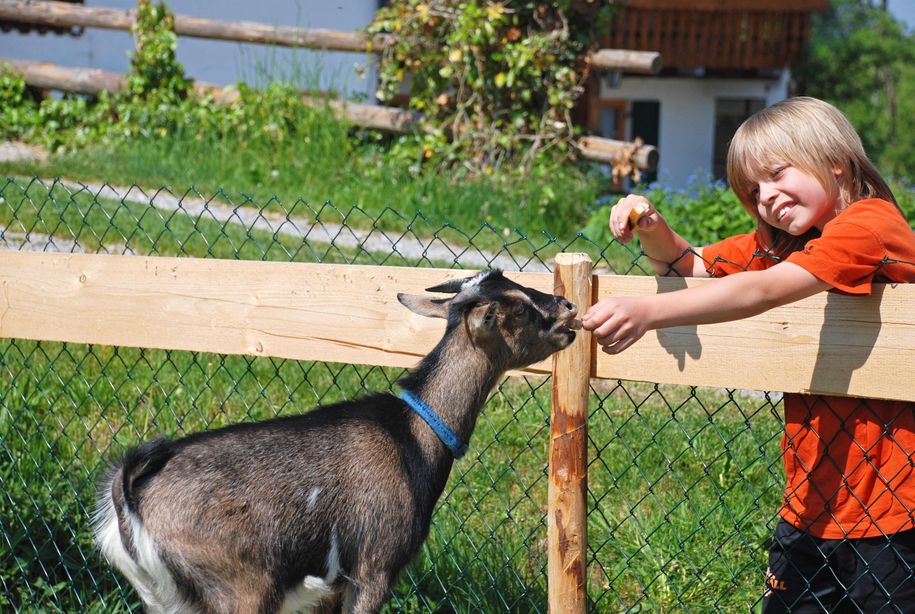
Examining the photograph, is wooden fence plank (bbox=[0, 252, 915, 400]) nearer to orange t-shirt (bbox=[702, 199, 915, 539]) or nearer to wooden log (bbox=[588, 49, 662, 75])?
orange t-shirt (bbox=[702, 199, 915, 539])

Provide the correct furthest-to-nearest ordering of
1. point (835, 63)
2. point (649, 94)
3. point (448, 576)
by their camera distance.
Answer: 1. point (835, 63)
2. point (649, 94)
3. point (448, 576)

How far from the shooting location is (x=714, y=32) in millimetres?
18969

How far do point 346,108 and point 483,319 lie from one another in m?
8.18

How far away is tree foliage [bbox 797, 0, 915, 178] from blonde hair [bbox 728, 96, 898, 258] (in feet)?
63.4

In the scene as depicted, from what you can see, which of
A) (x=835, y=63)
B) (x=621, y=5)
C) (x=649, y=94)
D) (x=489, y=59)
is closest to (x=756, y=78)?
(x=649, y=94)

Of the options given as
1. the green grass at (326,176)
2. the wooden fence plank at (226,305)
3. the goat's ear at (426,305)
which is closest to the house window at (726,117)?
the green grass at (326,176)

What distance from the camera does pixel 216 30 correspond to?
11570 mm

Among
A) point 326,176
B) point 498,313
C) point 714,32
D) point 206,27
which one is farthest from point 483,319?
point 714,32

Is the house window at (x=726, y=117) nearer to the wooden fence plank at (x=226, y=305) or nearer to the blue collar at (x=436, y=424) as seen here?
the wooden fence plank at (x=226, y=305)

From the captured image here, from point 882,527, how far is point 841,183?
0.98 metres

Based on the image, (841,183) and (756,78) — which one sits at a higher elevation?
(841,183)

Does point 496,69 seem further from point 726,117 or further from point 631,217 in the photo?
point 726,117

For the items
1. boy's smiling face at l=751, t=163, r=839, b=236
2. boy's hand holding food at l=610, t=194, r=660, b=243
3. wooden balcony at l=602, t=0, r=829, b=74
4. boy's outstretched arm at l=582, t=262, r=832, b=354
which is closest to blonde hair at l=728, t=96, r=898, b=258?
boy's smiling face at l=751, t=163, r=839, b=236

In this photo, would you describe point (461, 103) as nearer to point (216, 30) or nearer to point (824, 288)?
point (216, 30)
